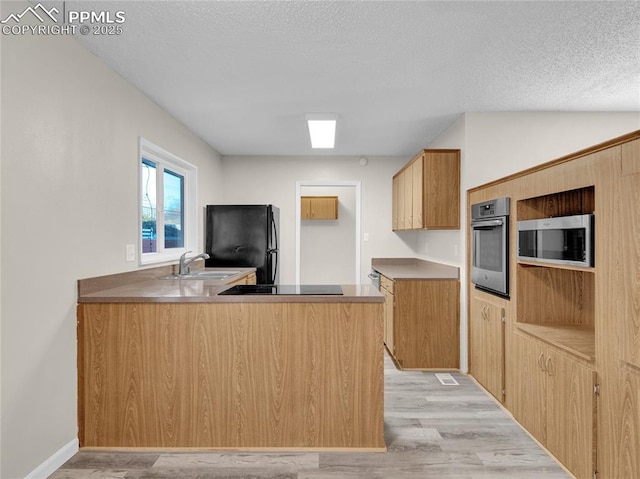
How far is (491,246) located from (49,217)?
2.86 m

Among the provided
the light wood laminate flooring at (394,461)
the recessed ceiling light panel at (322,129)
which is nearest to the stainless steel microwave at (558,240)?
the light wood laminate flooring at (394,461)

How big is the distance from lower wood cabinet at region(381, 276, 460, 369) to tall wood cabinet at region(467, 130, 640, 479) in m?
→ 0.73

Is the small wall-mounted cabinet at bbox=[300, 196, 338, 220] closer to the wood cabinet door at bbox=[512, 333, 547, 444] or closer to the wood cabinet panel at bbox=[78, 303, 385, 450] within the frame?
the wood cabinet door at bbox=[512, 333, 547, 444]

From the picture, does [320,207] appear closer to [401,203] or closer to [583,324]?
[401,203]

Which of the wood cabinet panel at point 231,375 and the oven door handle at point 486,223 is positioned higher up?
the oven door handle at point 486,223

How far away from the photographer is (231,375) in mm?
2262

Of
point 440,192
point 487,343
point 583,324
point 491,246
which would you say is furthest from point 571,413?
point 440,192

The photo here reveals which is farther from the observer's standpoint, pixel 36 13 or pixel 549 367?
pixel 549 367

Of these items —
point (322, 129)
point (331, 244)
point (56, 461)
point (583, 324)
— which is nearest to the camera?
point (56, 461)

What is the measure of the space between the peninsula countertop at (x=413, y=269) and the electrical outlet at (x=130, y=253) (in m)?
2.27

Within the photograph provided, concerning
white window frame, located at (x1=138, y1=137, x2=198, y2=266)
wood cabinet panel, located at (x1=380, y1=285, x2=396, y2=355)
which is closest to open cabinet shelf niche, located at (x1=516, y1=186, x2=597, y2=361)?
wood cabinet panel, located at (x1=380, y1=285, x2=396, y2=355)

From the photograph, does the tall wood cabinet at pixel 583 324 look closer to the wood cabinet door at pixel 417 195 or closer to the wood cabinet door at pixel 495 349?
the wood cabinet door at pixel 495 349

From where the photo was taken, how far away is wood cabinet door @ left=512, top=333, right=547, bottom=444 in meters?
2.28

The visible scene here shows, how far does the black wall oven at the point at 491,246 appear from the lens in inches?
109
